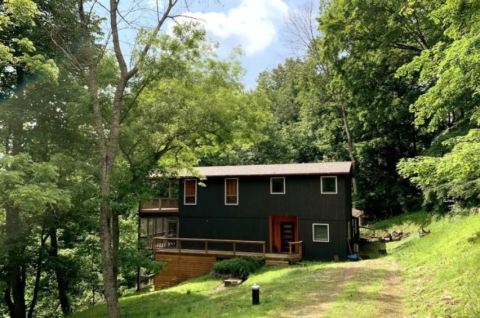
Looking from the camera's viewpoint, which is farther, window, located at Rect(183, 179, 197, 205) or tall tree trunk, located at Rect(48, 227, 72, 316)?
window, located at Rect(183, 179, 197, 205)

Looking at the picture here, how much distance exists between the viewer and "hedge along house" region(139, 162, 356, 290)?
21.8 meters

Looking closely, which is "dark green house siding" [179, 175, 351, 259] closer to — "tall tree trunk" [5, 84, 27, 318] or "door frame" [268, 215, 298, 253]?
"door frame" [268, 215, 298, 253]

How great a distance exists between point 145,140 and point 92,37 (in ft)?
14.8

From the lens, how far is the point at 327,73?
3788 centimetres

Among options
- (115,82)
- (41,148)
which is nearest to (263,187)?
(115,82)

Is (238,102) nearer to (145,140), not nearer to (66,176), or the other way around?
(145,140)

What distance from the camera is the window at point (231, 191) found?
24.2 m

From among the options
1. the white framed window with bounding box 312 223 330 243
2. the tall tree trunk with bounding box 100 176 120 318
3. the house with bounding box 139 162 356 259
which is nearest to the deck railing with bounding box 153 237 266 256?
the house with bounding box 139 162 356 259

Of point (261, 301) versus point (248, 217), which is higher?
point (248, 217)

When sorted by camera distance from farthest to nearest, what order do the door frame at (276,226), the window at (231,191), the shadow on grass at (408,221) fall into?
1. the shadow on grass at (408,221)
2. the window at (231,191)
3. the door frame at (276,226)

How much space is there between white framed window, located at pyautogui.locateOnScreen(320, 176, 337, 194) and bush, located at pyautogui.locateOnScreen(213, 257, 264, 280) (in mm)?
5439

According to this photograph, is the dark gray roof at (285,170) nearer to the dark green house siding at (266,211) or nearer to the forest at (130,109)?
the dark green house siding at (266,211)

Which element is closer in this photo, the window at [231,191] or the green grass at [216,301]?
the green grass at [216,301]

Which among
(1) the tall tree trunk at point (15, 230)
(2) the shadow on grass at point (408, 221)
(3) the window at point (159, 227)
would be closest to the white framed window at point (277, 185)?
(3) the window at point (159, 227)
